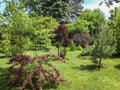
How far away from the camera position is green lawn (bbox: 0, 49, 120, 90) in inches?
496

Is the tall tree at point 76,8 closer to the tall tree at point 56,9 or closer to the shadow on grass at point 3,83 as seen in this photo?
the tall tree at point 56,9

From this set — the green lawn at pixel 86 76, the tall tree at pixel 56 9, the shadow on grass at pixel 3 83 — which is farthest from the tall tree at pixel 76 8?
the shadow on grass at pixel 3 83

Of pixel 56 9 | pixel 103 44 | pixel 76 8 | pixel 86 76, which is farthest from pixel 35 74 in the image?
pixel 76 8

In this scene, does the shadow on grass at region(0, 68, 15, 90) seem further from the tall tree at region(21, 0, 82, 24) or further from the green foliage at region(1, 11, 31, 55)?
the tall tree at region(21, 0, 82, 24)

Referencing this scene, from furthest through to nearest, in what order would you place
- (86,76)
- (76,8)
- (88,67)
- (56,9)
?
(76,8) < (56,9) < (88,67) < (86,76)

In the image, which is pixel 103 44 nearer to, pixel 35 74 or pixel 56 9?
pixel 35 74

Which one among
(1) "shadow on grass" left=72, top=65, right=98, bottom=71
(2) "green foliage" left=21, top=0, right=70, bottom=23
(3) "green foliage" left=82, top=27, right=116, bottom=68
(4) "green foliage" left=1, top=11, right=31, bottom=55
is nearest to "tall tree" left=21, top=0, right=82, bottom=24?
(2) "green foliage" left=21, top=0, right=70, bottom=23

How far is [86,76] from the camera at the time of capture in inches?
555

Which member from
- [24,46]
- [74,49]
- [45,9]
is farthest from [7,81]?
[45,9]

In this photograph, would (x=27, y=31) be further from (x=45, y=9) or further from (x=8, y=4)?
(x=45, y=9)

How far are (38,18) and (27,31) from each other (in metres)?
0.92

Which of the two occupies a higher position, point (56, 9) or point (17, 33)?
point (56, 9)

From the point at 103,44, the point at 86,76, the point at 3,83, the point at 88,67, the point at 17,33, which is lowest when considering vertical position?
the point at 3,83

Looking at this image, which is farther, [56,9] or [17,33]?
[56,9]
